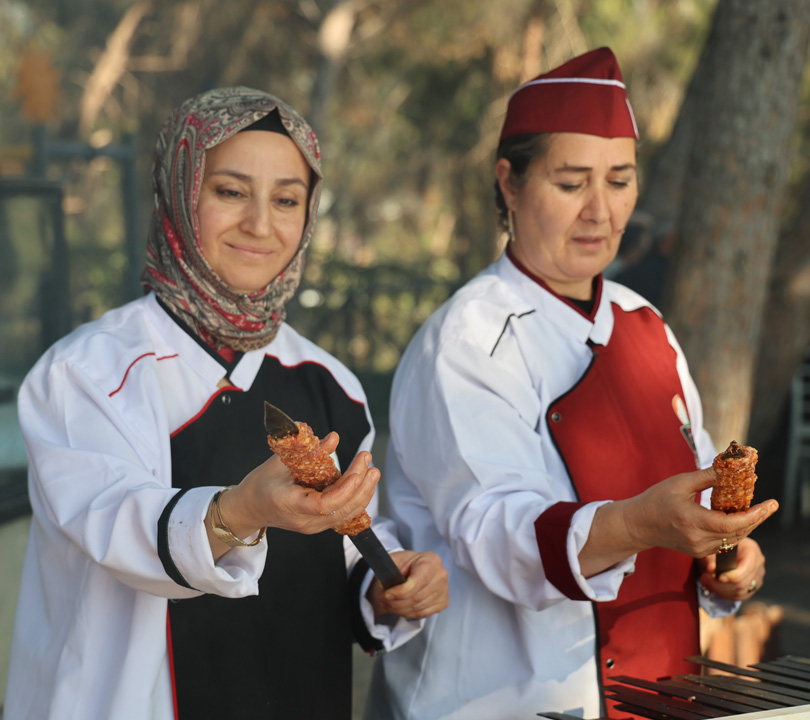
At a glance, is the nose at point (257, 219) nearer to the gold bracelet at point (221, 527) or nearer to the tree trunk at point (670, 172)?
the gold bracelet at point (221, 527)

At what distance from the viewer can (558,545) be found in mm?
1822

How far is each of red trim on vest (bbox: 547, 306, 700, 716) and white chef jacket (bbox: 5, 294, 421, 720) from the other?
0.76 m

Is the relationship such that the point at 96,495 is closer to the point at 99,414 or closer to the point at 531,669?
the point at 99,414

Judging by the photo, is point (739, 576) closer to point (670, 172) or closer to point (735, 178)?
point (735, 178)

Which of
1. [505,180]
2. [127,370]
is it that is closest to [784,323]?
[505,180]

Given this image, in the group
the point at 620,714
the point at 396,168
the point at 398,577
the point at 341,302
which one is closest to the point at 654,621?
the point at 620,714

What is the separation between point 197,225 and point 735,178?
270 centimetres

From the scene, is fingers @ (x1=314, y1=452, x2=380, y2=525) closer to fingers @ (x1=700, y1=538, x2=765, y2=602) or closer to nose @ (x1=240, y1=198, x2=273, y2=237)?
nose @ (x1=240, y1=198, x2=273, y2=237)

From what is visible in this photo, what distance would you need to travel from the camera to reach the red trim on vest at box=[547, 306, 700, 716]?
80.6 inches

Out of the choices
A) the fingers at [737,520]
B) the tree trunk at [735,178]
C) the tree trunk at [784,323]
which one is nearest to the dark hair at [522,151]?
the fingers at [737,520]

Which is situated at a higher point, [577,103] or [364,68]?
[364,68]

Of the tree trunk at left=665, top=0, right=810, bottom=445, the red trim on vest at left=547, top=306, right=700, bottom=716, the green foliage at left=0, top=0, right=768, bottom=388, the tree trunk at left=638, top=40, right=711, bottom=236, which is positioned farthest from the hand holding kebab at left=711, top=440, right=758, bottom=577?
the green foliage at left=0, top=0, right=768, bottom=388

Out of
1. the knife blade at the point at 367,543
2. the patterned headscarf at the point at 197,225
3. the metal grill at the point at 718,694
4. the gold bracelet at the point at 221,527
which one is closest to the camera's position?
the knife blade at the point at 367,543

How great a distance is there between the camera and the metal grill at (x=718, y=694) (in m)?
1.72
